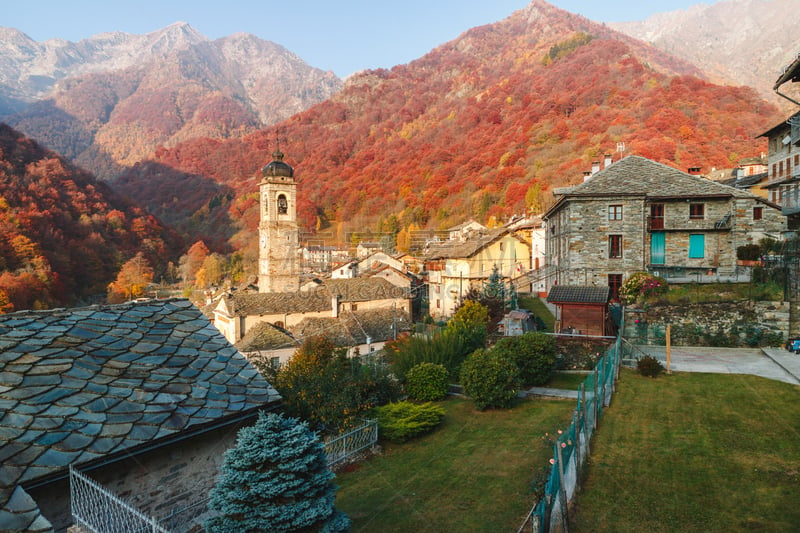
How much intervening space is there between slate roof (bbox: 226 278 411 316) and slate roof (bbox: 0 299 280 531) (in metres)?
31.9

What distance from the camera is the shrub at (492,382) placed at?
14.9m

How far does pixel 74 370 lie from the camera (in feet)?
23.7

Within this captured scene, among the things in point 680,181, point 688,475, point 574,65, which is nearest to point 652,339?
point 688,475

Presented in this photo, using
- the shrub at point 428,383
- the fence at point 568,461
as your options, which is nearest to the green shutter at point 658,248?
the shrub at point 428,383

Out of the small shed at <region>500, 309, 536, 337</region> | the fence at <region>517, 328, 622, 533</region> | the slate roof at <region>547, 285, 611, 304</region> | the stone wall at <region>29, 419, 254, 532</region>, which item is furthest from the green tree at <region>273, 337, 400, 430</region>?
the slate roof at <region>547, 285, 611, 304</region>

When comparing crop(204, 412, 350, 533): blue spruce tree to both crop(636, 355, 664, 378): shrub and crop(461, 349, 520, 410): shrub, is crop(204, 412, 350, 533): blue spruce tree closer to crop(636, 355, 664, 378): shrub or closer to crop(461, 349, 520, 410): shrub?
crop(461, 349, 520, 410): shrub

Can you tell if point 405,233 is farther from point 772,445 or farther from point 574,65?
point 772,445

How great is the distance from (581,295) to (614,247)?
8300mm

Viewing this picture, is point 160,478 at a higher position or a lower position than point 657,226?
lower

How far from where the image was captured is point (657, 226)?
88.9 feet

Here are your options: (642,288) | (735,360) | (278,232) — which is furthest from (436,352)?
(278,232)

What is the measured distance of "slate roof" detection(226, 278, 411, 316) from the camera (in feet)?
133

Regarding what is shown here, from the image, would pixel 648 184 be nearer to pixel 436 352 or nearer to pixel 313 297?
pixel 436 352

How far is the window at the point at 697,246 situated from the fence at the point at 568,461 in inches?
730
